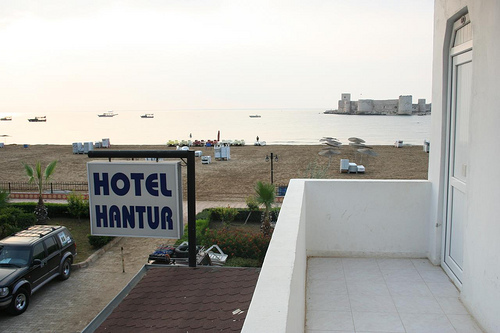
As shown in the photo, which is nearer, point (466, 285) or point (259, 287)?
point (259, 287)

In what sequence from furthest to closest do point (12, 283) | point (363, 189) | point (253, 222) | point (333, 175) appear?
point (333, 175) → point (253, 222) → point (12, 283) → point (363, 189)

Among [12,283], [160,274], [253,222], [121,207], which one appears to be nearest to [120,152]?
Result: [121,207]

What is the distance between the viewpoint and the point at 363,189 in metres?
5.52

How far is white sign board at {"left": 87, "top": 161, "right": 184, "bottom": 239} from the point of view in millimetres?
6055

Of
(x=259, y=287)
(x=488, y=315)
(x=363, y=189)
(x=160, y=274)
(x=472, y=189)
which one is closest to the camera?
(x=259, y=287)

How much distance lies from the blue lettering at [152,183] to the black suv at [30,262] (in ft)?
18.6

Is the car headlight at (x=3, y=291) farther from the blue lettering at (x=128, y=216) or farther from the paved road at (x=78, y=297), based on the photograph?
the blue lettering at (x=128, y=216)

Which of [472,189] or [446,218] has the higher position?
[472,189]

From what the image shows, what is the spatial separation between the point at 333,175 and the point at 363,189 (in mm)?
22288

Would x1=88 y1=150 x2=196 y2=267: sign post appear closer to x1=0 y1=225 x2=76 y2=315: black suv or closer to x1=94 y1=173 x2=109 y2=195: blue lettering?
x1=94 y1=173 x2=109 y2=195: blue lettering

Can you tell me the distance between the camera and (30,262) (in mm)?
10273

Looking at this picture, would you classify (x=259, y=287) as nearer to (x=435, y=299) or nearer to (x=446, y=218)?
(x=435, y=299)

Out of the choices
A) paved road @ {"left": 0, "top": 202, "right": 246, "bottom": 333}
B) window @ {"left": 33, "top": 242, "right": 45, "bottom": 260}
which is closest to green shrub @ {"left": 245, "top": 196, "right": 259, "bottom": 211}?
paved road @ {"left": 0, "top": 202, "right": 246, "bottom": 333}

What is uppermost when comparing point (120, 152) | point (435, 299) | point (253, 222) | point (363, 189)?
point (120, 152)
